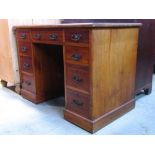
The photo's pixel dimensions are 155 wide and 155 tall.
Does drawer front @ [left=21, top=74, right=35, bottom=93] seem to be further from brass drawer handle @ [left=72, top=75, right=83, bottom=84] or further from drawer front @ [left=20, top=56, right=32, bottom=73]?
brass drawer handle @ [left=72, top=75, right=83, bottom=84]

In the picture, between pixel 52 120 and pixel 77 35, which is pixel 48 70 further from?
pixel 77 35

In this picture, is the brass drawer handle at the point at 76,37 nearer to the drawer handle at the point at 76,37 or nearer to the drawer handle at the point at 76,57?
the drawer handle at the point at 76,37

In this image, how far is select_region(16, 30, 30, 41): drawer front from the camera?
1903mm

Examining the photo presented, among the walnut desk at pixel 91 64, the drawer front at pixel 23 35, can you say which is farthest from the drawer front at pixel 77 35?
the drawer front at pixel 23 35

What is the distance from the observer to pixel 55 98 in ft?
7.04

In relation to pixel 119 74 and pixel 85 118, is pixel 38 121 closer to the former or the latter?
pixel 85 118

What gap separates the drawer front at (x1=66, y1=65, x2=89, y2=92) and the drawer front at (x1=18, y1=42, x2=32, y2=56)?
584 mm

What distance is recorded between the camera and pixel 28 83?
2064 mm

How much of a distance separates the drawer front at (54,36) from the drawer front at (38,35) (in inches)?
2.3

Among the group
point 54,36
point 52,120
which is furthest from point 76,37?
point 52,120
